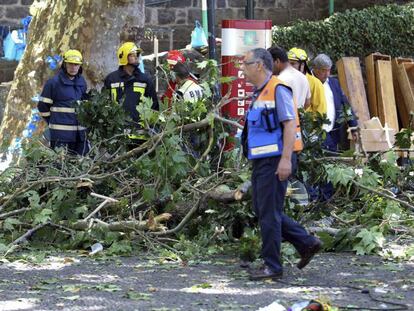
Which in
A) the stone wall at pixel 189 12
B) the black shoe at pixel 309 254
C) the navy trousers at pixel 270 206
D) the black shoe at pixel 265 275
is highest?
the stone wall at pixel 189 12

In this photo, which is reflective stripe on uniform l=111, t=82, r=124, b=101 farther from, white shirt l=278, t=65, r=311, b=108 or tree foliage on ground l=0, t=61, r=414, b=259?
white shirt l=278, t=65, r=311, b=108

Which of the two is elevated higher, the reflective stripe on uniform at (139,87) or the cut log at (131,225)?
the reflective stripe on uniform at (139,87)

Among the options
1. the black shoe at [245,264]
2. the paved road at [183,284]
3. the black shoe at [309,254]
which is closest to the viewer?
the paved road at [183,284]

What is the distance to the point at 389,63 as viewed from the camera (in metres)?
18.3

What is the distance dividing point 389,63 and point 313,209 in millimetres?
8292

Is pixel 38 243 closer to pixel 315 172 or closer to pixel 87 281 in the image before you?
pixel 87 281

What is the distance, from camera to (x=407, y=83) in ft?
58.8

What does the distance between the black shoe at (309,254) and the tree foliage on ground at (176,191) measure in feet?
2.69

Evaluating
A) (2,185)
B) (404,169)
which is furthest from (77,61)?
(404,169)

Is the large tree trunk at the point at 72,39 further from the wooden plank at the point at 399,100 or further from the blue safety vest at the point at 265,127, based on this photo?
the blue safety vest at the point at 265,127

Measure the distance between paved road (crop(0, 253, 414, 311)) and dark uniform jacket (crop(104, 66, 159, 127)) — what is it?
2910 millimetres

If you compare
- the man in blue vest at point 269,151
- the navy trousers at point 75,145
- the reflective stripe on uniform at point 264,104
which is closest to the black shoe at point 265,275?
the man in blue vest at point 269,151

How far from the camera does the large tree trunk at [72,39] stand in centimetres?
1483

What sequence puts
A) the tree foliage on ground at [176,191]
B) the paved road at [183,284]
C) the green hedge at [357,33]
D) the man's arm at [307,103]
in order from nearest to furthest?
the paved road at [183,284], the tree foliage on ground at [176,191], the man's arm at [307,103], the green hedge at [357,33]
